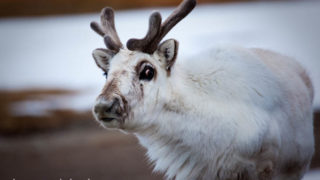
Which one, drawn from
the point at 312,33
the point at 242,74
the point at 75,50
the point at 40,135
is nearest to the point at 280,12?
the point at 312,33

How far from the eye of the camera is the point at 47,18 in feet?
37.9

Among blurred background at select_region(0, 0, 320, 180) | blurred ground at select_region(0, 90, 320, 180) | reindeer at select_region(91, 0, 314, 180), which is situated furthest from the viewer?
blurred background at select_region(0, 0, 320, 180)

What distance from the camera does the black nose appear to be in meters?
4.34

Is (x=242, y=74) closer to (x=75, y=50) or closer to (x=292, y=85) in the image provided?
(x=292, y=85)

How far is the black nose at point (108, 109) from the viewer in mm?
4344

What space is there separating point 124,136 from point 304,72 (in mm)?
4298

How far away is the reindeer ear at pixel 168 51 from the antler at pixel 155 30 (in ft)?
0.15

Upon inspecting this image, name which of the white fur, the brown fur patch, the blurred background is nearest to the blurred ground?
the blurred background

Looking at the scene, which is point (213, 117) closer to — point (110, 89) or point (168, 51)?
point (168, 51)

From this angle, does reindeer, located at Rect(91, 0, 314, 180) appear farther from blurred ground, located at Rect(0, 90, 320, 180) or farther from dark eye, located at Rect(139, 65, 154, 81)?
blurred ground, located at Rect(0, 90, 320, 180)

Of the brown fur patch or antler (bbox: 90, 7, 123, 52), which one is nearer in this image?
the brown fur patch

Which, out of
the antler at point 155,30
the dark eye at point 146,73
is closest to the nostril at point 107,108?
the dark eye at point 146,73

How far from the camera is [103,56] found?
15.7 feet

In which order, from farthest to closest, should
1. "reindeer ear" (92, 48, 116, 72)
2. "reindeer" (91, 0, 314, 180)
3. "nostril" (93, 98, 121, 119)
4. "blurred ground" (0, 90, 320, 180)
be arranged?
"blurred ground" (0, 90, 320, 180)
"reindeer ear" (92, 48, 116, 72)
"reindeer" (91, 0, 314, 180)
"nostril" (93, 98, 121, 119)
